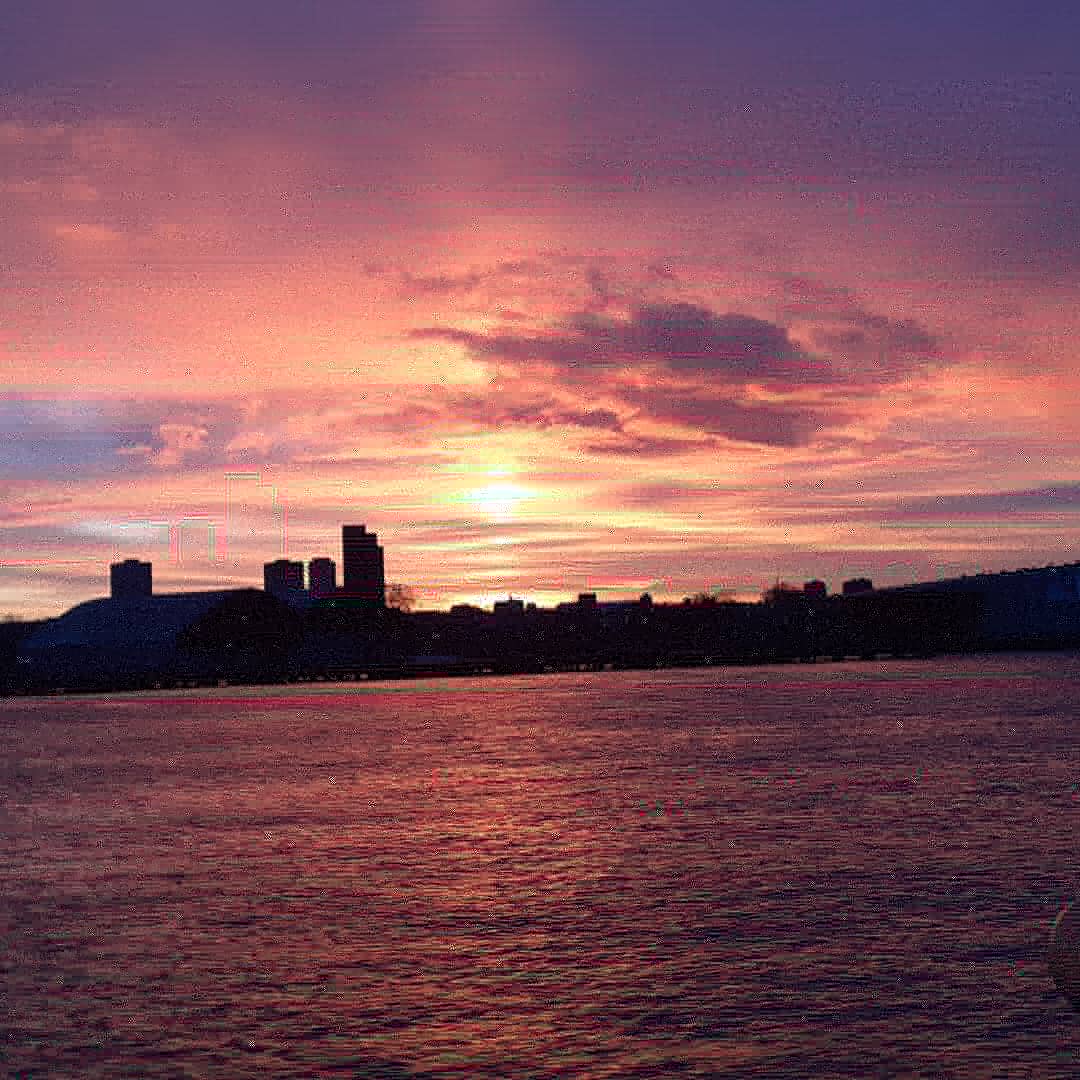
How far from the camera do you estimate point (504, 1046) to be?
19703mm

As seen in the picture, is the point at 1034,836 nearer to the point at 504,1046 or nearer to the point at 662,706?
the point at 504,1046

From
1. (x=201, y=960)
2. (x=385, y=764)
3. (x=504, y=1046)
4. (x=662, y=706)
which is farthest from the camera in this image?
(x=662, y=706)

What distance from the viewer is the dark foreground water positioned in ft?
64.4

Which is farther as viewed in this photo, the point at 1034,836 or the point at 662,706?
the point at 662,706

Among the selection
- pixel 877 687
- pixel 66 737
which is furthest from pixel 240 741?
pixel 877 687

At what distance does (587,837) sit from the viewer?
137 ft

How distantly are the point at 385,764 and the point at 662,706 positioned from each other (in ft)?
240

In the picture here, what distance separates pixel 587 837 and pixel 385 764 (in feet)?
114

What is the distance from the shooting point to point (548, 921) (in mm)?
28688

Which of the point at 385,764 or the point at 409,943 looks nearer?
the point at 409,943

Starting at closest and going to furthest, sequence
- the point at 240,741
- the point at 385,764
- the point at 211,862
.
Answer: the point at 211,862, the point at 385,764, the point at 240,741

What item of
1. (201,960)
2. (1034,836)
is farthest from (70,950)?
(1034,836)

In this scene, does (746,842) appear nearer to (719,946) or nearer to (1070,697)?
(719,946)

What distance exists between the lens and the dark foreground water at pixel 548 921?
64.4 feet
